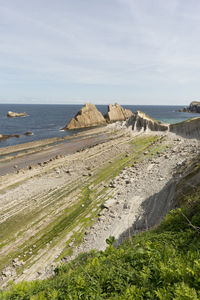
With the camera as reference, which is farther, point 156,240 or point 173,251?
point 156,240

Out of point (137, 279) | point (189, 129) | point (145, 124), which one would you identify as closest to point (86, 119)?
point (145, 124)

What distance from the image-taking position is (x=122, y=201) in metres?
19.5

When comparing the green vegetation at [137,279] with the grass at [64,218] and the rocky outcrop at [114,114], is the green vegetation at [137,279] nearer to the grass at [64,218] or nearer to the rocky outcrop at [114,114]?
the grass at [64,218]

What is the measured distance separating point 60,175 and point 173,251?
24.8m

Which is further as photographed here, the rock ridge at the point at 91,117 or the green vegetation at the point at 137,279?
the rock ridge at the point at 91,117

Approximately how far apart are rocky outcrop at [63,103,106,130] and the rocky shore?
46.0m

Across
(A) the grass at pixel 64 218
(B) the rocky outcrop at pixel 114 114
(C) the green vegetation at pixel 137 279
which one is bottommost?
(A) the grass at pixel 64 218

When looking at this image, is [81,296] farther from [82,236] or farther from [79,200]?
[79,200]

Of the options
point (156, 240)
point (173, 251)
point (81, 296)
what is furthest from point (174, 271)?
point (81, 296)

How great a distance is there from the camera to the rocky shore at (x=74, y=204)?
13.7 metres

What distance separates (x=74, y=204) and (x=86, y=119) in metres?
70.4

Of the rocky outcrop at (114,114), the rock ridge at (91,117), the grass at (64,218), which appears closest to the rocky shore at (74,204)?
the grass at (64,218)

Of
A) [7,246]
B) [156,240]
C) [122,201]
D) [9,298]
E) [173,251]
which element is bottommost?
[7,246]

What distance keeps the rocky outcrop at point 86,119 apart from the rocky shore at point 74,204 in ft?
151
